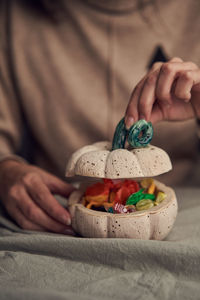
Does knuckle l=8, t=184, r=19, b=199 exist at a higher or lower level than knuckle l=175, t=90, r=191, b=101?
lower

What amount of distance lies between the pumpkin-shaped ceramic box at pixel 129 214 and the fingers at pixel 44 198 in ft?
0.14

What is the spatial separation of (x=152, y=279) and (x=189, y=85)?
404 mm

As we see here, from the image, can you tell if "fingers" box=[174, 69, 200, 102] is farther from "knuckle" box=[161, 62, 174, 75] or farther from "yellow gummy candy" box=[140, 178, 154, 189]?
"yellow gummy candy" box=[140, 178, 154, 189]

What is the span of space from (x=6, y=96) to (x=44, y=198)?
551 mm

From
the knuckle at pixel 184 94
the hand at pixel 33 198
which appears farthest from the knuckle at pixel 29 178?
the knuckle at pixel 184 94

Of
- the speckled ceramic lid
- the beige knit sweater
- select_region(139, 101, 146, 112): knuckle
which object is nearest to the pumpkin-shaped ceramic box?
the speckled ceramic lid

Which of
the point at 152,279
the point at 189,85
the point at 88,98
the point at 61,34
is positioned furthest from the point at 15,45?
the point at 152,279

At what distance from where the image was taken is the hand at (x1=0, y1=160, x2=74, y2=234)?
74cm

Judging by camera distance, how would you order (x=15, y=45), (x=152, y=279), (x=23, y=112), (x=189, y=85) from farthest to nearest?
(x=23, y=112), (x=15, y=45), (x=189, y=85), (x=152, y=279)

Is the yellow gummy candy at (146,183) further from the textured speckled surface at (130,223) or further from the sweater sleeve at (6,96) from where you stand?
the sweater sleeve at (6,96)

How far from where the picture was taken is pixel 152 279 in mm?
545

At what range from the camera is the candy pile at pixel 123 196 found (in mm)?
670

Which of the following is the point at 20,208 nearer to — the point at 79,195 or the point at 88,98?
the point at 79,195

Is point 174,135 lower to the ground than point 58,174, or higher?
higher
